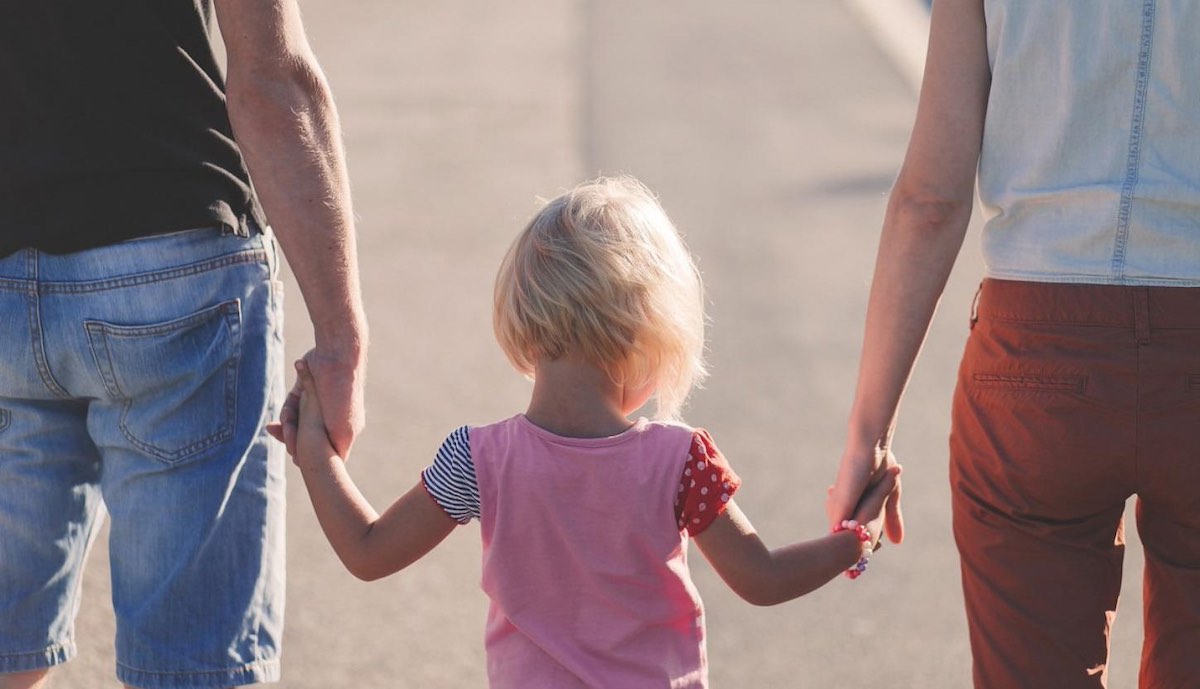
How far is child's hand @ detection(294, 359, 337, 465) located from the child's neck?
1.18ft

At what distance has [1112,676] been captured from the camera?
14.1 feet

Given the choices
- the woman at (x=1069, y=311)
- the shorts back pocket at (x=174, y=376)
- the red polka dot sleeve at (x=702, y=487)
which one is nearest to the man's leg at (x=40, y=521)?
the shorts back pocket at (x=174, y=376)

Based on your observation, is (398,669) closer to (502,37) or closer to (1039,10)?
(1039,10)

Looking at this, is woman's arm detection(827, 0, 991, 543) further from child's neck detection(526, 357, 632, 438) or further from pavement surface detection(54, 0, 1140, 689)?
pavement surface detection(54, 0, 1140, 689)

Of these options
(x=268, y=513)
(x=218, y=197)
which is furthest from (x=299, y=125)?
(x=268, y=513)

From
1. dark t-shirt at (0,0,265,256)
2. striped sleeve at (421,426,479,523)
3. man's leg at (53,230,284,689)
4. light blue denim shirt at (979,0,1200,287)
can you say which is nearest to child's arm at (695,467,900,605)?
Answer: striped sleeve at (421,426,479,523)

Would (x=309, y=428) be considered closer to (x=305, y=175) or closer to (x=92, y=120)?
(x=305, y=175)

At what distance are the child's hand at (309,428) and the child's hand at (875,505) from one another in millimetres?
923

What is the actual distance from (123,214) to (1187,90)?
1.65m

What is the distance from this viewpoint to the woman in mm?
2455

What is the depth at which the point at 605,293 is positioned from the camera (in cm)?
238

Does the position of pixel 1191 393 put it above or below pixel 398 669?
above

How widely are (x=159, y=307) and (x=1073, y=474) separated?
145 centimetres

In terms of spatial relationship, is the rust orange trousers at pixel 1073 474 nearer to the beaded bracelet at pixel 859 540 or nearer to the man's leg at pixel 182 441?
the beaded bracelet at pixel 859 540
